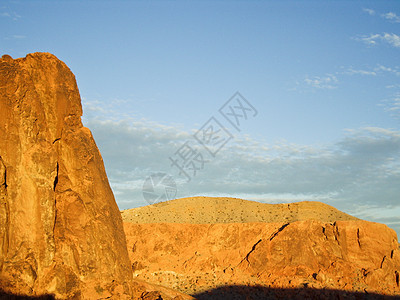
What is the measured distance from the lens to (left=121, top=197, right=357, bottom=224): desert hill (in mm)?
44094

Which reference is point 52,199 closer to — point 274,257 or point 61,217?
point 61,217

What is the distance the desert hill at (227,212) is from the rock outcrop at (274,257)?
2.61m

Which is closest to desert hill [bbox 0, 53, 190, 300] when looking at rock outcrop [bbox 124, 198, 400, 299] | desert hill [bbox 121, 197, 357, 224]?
rock outcrop [bbox 124, 198, 400, 299]

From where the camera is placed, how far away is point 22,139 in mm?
18797

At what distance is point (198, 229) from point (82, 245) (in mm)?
23304

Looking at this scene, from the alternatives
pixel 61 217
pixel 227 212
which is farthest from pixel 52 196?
pixel 227 212

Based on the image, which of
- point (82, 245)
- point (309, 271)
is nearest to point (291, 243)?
point (309, 271)

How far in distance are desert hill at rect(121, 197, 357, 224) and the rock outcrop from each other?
2614 mm

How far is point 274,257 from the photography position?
37.7 meters

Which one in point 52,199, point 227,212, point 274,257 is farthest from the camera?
point 227,212

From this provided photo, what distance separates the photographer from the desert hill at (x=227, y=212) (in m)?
44.1

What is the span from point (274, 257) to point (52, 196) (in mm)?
23855

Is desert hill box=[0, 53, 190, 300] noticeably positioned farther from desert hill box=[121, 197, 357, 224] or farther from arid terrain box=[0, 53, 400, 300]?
desert hill box=[121, 197, 357, 224]

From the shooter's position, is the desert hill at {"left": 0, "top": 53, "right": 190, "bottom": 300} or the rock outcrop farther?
the rock outcrop
